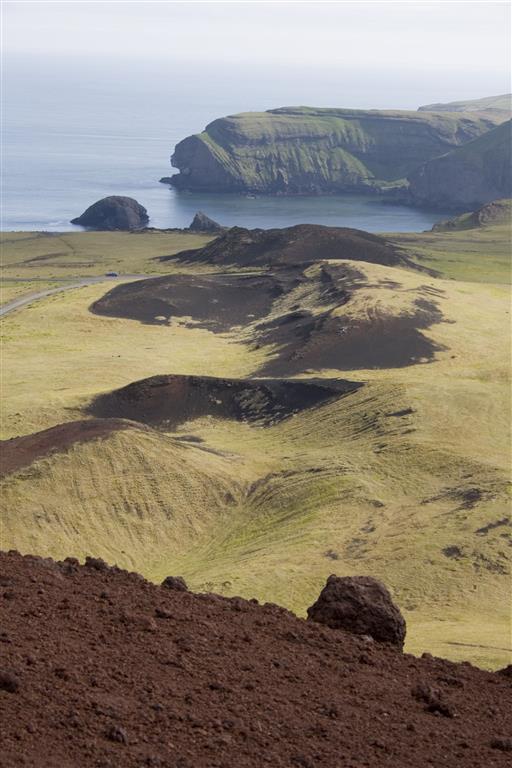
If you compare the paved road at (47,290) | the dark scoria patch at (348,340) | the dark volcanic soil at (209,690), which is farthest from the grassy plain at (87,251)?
the dark volcanic soil at (209,690)

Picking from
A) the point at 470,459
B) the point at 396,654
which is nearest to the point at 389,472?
the point at 470,459

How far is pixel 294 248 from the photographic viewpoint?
118 meters

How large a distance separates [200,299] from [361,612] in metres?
75.3

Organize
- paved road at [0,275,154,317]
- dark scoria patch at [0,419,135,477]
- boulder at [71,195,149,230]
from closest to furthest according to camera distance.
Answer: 1. dark scoria patch at [0,419,135,477]
2. paved road at [0,275,154,317]
3. boulder at [71,195,149,230]

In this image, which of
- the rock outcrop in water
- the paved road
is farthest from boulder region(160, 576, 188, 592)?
the rock outcrop in water

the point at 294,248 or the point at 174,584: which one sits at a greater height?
the point at 174,584

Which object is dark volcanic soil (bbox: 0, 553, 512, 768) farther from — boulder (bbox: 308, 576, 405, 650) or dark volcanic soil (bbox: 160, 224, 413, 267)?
dark volcanic soil (bbox: 160, 224, 413, 267)

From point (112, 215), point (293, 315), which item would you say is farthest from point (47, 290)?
point (112, 215)

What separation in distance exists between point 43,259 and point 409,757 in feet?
416

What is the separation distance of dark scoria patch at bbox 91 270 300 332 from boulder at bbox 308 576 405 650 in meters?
66.1

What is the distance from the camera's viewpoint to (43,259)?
137 metres

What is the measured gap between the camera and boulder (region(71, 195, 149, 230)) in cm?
18300

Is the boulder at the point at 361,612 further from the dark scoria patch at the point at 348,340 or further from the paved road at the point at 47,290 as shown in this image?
the paved road at the point at 47,290

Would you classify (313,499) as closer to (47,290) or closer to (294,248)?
(47,290)
